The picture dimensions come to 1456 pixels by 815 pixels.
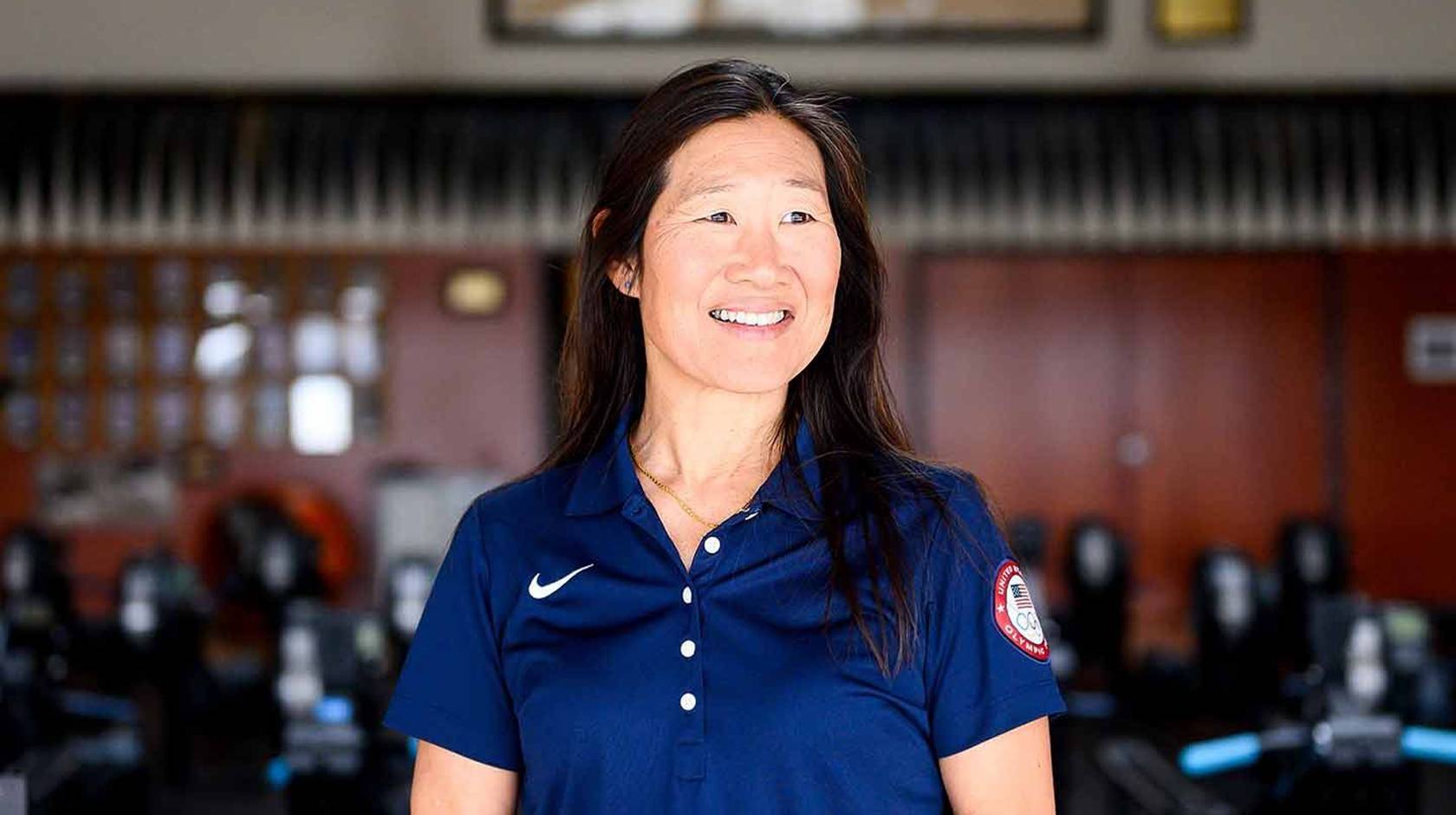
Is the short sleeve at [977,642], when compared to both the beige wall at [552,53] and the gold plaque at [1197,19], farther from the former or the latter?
the gold plaque at [1197,19]

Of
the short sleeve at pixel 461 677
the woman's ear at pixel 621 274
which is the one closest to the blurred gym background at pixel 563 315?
the short sleeve at pixel 461 677

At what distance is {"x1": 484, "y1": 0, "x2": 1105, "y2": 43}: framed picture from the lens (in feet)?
23.7

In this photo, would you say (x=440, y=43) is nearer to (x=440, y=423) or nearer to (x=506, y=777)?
(x=440, y=423)

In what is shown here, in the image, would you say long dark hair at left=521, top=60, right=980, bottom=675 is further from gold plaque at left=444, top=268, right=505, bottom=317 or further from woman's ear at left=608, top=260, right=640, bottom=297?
gold plaque at left=444, top=268, right=505, bottom=317

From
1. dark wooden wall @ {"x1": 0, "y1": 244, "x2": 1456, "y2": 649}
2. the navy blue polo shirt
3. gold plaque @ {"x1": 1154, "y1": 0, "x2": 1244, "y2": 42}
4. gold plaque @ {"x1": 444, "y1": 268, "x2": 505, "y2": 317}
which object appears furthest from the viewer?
dark wooden wall @ {"x1": 0, "y1": 244, "x2": 1456, "y2": 649}

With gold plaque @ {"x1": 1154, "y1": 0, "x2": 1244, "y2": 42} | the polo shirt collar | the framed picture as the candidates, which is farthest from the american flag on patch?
gold plaque @ {"x1": 1154, "y1": 0, "x2": 1244, "y2": 42}

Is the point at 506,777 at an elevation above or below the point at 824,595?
below

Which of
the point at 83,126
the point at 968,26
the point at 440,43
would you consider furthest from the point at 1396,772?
the point at 83,126

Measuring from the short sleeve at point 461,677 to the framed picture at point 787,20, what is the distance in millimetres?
5873

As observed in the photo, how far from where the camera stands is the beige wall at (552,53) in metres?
7.24

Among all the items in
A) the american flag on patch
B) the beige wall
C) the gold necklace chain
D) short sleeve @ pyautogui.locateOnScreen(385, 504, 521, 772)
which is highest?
the beige wall

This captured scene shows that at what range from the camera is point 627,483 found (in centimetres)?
161

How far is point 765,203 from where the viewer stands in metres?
1.52

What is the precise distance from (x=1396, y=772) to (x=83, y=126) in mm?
5537
